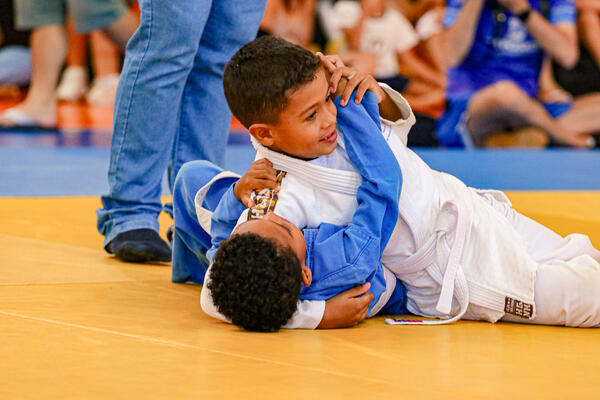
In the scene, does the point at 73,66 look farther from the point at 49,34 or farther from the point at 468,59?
the point at 468,59

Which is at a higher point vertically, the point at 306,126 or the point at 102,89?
the point at 306,126

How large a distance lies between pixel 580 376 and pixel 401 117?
80cm

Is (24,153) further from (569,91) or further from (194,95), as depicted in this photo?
(569,91)

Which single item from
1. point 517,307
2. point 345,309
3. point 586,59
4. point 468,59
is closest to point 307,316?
point 345,309

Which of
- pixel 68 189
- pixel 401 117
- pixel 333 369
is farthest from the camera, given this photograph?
pixel 68 189

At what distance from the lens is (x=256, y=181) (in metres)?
1.68

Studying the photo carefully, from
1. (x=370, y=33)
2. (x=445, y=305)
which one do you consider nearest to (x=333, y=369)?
(x=445, y=305)

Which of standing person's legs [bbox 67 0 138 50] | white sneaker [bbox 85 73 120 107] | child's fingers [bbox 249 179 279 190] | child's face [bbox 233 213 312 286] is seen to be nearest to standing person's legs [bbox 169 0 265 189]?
child's fingers [bbox 249 179 279 190]

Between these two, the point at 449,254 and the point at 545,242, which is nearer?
the point at 449,254

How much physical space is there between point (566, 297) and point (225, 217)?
74cm

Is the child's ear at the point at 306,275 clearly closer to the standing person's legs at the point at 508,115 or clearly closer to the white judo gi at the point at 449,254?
the white judo gi at the point at 449,254

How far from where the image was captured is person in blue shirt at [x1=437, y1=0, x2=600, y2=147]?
656 centimetres

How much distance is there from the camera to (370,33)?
6.48m

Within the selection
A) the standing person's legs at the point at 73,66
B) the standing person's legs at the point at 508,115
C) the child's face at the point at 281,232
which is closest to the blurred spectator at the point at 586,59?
the standing person's legs at the point at 508,115
